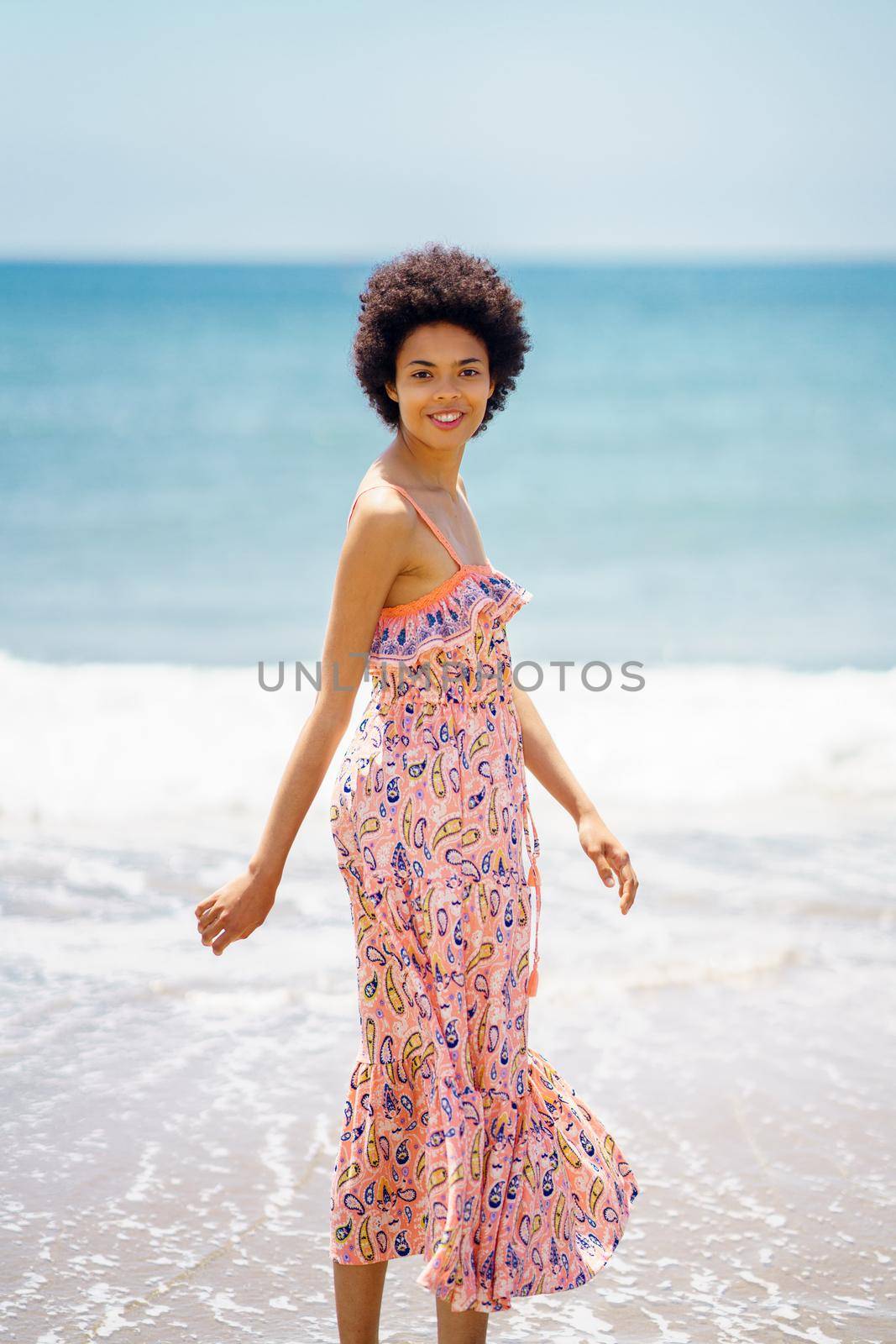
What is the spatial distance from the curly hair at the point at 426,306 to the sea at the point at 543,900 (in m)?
0.07

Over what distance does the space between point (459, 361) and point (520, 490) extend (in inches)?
620

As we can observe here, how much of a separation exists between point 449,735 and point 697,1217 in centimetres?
148

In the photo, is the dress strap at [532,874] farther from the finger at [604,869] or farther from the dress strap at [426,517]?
the dress strap at [426,517]

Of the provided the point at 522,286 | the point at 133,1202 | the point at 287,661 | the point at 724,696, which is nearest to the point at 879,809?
the point at 724,696

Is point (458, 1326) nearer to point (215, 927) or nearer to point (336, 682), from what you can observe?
point (215, 927)

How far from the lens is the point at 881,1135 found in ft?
11.7

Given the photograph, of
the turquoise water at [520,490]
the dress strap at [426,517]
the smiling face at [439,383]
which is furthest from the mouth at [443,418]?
the turquoise water at [520,490]

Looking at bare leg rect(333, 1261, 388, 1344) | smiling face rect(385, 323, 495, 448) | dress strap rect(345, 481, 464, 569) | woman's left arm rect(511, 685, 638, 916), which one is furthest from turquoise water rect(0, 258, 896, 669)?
bare leg rect(333, 1261, 388, 1344)

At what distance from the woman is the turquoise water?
287 cm

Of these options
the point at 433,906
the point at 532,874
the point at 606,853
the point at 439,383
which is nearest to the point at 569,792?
the point at 606,853

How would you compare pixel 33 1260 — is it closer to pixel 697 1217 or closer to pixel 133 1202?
pixel 133 1202

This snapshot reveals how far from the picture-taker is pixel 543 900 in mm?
5258

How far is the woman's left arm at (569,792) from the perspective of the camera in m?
2.73

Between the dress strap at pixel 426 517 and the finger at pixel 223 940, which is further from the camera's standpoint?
the dress strap at pixel 426 517
